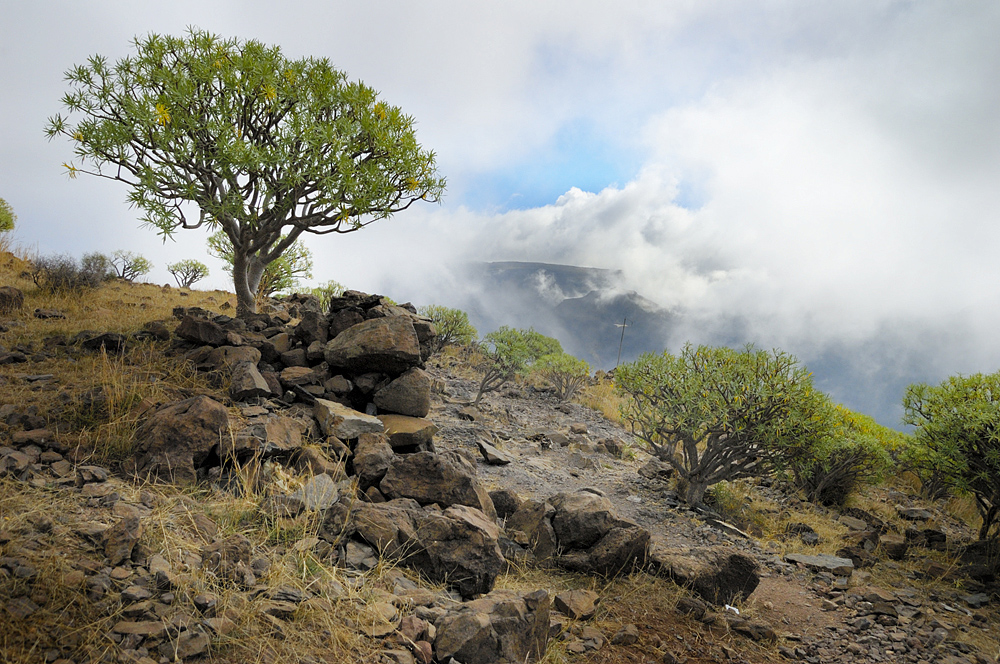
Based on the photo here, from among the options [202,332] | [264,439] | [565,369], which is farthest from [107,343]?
[565,369]

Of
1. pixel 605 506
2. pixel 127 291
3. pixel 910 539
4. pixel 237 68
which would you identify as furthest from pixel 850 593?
pixel 127 291

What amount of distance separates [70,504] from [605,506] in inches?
187

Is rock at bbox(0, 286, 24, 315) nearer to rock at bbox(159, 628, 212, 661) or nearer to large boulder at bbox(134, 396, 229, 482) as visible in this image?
large boulder at bbox(134, 396, 229, 482)

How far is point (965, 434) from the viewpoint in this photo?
24.2 feet

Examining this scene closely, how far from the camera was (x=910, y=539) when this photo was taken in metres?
8.50

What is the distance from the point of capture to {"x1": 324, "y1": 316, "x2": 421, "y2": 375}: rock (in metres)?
7.49

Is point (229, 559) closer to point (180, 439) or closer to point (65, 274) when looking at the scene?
point (180, 439)

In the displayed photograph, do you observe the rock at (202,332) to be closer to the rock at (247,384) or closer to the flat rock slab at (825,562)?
the rock at (247,384)

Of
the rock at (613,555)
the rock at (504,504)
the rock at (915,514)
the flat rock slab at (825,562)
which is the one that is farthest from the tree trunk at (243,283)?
the rock at (915,514)

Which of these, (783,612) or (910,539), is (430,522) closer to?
(783,612)

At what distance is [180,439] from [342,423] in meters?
1.86

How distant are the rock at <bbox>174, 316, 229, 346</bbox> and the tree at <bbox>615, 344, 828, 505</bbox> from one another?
692cm

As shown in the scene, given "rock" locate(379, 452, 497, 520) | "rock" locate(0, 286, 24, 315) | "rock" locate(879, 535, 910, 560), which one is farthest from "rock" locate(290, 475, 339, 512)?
"rock" locate(0, 286, 24, 315)

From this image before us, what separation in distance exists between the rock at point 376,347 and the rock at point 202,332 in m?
1.55
